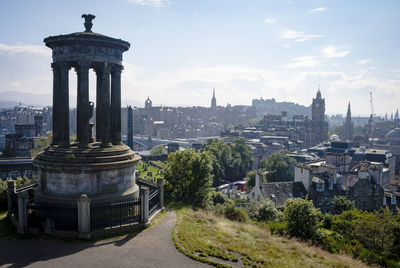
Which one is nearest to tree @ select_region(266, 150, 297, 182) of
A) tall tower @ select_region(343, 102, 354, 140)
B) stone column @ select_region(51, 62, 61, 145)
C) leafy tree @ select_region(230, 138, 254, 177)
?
leafy tree @ select_region(230, 138, 254, 177)

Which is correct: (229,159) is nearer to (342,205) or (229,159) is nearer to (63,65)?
(342,205)

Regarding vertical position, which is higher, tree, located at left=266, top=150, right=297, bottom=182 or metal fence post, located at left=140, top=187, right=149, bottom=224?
metal fence post, located at left=140, top=187, right=149, bottom=224

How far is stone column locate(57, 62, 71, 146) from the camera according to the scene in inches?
730

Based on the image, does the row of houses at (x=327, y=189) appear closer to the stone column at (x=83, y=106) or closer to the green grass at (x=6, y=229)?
the stone column at (x=83, y=106)

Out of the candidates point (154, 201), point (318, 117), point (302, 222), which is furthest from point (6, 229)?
point (318, 117)

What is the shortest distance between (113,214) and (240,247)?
6663 millimetres

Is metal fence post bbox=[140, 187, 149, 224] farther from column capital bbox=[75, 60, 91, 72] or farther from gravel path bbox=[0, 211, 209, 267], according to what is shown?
column capital bbox=[75, 60, 91, 72]

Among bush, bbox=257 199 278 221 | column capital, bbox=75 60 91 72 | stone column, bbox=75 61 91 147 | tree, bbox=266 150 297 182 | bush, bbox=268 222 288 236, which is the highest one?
column capital, bbox=75 60 91 72

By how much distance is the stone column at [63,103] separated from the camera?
18.5 metres

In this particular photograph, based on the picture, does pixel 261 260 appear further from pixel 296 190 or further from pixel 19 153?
pixel 19 153

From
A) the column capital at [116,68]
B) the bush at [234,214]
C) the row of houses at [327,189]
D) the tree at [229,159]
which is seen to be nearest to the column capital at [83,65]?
the column capital at [116,68]

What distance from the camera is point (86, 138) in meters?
18.4

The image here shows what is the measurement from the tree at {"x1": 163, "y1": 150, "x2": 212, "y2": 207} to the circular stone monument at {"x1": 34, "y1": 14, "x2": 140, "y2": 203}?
5.31 meters

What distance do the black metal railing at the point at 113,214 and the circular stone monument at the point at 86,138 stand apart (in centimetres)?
91
